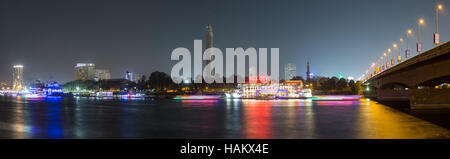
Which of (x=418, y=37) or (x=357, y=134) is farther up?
(x=418, y=37)

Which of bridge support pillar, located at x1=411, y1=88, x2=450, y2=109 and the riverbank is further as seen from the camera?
bridge support pillar, located at x1=411, y1=88, x2=450, y2=109

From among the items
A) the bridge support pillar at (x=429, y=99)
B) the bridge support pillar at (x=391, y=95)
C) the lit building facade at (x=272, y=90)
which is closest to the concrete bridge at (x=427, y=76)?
the bridge support pillar at (x=429, y=99)

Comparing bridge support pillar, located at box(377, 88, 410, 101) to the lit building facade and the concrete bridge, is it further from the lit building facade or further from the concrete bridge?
the lit building facade

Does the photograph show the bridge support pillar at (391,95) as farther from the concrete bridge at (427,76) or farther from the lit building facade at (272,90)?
the lit building facade at (272,90)

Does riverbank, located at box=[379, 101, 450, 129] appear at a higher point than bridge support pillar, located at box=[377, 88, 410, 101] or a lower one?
lower

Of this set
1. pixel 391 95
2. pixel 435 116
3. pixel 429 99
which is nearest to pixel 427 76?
pixel 429 99

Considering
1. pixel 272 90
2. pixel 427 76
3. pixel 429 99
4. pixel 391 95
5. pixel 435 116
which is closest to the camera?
pixel 435 116

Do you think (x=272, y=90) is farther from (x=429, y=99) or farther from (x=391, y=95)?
(x=429, y=99)

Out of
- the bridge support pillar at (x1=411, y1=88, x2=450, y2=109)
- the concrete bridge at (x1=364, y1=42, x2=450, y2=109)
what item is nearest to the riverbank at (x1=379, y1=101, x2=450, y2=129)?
the concrete bridge at (x1=364, y1=42, x2=450, y2=109)

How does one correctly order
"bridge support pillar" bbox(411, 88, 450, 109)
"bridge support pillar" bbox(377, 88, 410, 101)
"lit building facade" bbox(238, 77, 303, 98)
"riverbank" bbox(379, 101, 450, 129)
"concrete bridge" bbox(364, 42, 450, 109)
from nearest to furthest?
1. "riverbank" bbox(379, 101, 450, 129)
2. "concrete bridge" bbox(364, 42, 450, 109)
3. "bridge support pillar" bbox(411, 88, 450, 109)
4. "bridge support pillar" bbox(377, 88, 410, 101)
5. "lit building facade" bbox(238, 77, 303, 98)
